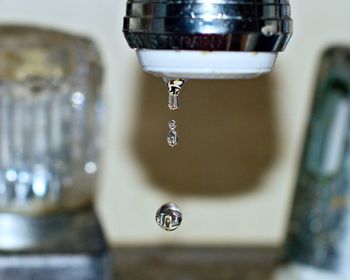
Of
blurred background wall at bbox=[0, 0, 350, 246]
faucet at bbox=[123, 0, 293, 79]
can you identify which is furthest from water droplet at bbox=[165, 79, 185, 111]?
blurred background wall at bbox=[0, 0, 350, 246]

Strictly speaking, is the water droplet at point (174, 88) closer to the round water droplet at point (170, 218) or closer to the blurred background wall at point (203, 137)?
the round water droplet at point (170, 218)

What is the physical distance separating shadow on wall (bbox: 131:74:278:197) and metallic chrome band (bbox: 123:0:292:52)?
47 centimetres

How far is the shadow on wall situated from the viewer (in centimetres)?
90

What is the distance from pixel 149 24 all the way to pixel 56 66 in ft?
1.25

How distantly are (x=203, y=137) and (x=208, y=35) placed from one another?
0.51 metres

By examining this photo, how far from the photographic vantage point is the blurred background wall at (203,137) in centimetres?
90

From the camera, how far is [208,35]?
1.31ft

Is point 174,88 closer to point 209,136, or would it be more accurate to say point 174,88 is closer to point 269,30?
point 269,30

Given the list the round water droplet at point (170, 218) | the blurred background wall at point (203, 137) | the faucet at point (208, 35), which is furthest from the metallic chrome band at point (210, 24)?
the blurred background wall at point (203, 137)

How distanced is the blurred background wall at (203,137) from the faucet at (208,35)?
1.51 ft

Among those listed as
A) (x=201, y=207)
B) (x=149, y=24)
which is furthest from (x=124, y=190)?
(x=149, y=24)

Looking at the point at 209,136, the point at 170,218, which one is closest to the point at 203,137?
the point at 209,136

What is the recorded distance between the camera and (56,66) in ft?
2.58

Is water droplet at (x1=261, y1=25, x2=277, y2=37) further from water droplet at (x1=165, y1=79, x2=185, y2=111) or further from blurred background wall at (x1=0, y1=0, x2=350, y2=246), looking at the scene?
blurred background wall at (x1=0, y1=0, x2=350, y2=246)
